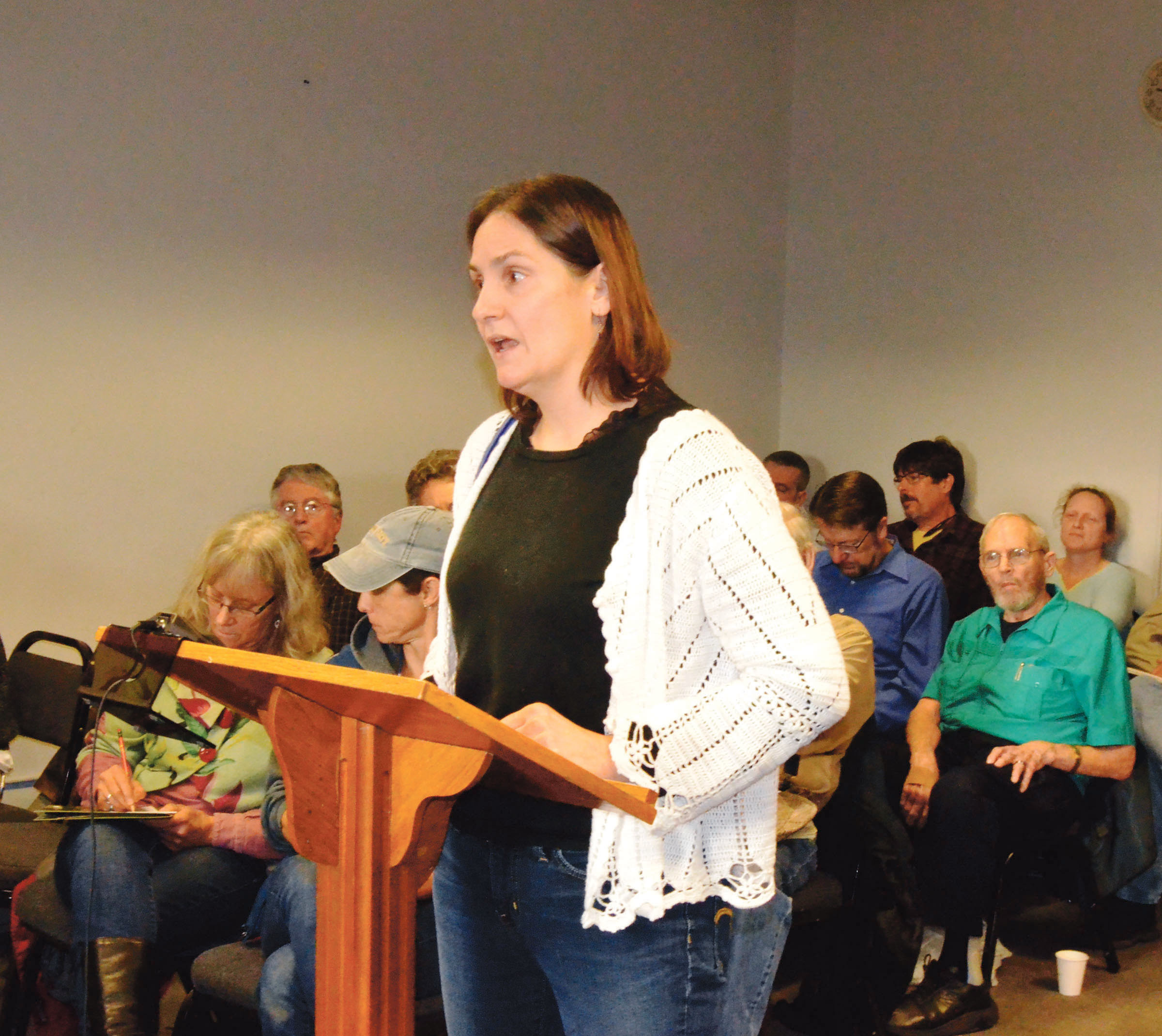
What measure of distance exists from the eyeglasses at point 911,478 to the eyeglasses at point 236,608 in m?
3.56

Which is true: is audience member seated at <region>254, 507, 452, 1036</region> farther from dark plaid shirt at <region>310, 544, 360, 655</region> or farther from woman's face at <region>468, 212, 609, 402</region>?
dark plaid shirt at <region>310, 544, 360, 655</region>

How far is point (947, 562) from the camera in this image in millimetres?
5051

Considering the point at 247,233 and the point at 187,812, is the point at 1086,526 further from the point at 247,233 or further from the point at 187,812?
the point at 187,812

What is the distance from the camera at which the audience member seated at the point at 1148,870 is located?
334cm

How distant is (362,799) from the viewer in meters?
1.05

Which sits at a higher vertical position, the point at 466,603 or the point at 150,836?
the point at 466,603

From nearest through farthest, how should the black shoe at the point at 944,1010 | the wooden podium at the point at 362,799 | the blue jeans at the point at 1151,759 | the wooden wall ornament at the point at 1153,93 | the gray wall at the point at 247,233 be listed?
the wooden podium at the point at 362,799 → the black shoe at the point at 944,1010 → the blue jeans at the point at 1151,759 → the gray wall at the point at 247,233 → the wooden wall ornament at the point at 1153,93

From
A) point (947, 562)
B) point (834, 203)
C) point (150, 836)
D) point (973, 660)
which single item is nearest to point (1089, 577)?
point (947, 562)

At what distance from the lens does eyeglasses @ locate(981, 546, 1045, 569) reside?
3453 millimetres

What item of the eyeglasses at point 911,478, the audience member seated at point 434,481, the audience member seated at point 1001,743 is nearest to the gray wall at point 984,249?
the eyeglasses at point 911,478

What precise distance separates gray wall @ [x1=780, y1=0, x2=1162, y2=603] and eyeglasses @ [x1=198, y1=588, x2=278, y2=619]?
3901 millimetres

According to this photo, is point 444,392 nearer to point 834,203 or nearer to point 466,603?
point 834,203

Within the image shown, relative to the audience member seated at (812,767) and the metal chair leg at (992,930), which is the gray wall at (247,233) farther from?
the metal chair leg at (992,930)

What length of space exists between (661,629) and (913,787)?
237 cm
